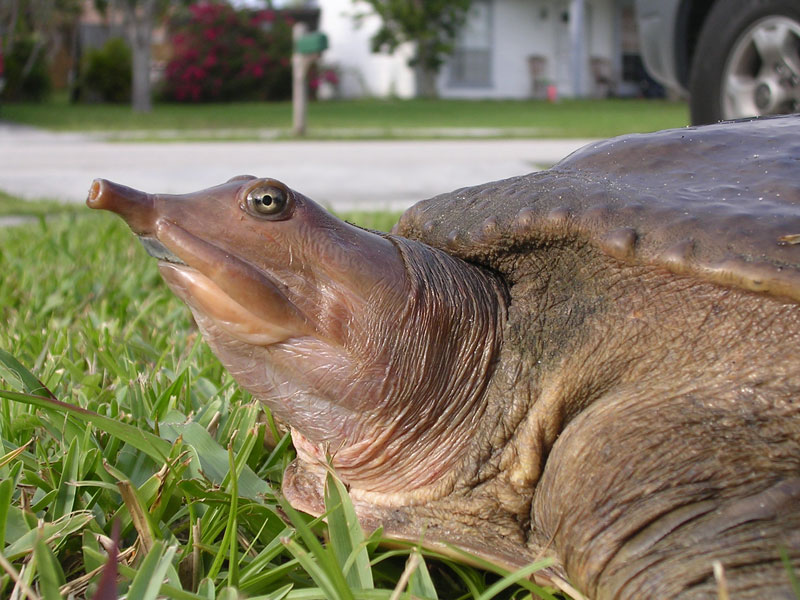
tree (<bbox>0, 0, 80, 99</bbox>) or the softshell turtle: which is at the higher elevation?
tree (<bbox>0, 0, 80, 99</bbox>)

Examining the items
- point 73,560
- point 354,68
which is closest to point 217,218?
point 73,560

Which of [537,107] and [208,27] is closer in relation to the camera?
[537,107]

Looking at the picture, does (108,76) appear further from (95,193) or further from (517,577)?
(517,577)

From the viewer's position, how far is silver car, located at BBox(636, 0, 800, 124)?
377cm

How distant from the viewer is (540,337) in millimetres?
1183

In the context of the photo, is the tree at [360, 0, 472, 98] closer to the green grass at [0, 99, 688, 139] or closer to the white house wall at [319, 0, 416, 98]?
the white house wall at [319, 0, 416, 98]

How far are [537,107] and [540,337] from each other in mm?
19072

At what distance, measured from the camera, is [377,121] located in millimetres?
14898

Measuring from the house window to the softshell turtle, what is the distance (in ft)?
82.0

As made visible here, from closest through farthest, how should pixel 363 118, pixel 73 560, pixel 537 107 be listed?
pixel 73 560 → pixel 363 118 → pixel 537 107

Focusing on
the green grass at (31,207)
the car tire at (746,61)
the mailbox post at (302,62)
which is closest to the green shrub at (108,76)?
the mailbox post at (302,62)

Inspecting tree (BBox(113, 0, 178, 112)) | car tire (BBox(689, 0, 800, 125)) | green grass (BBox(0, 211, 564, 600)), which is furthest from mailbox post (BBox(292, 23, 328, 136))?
green grass (BBox(0, 211, 564, 600))

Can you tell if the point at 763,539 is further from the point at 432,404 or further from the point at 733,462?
the point at 432,404

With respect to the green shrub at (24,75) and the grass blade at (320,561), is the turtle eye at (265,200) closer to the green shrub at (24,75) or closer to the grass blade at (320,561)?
the grass blade at (320,561)
